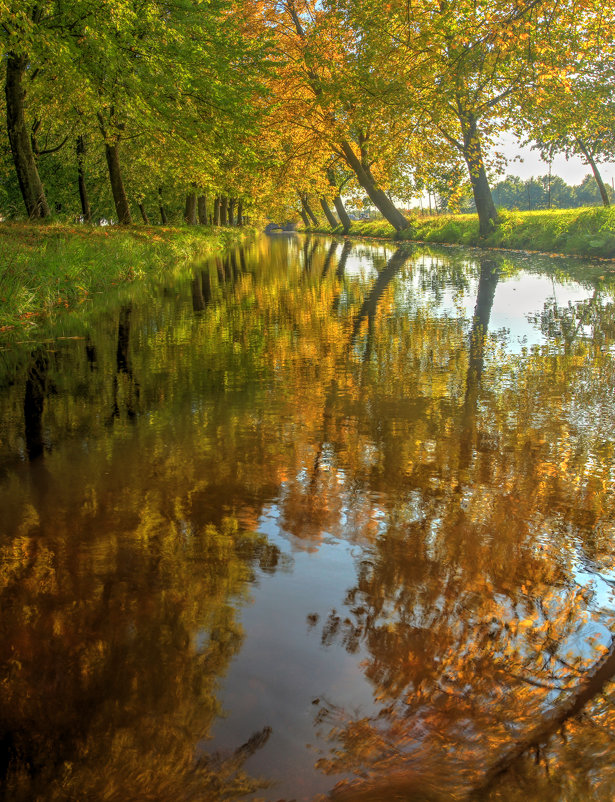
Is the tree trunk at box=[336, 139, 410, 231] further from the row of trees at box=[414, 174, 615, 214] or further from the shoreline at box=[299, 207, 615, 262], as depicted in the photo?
the row of trees at box=[414, 174, 615, 214]

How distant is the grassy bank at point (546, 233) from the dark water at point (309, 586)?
13.9 meters

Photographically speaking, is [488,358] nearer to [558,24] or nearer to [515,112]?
[558,24]

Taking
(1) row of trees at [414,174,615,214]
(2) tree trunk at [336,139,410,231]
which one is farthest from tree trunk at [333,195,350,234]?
(1) row of trees at [414,174,615,214]

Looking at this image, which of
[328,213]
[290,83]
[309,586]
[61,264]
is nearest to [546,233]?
[290,83]

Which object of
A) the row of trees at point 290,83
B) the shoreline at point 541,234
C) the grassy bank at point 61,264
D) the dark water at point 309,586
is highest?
the row of trees at point 290,83

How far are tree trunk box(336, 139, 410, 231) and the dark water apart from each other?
26.4 meters

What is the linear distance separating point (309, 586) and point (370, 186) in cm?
2988

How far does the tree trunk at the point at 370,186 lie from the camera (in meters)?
29.3

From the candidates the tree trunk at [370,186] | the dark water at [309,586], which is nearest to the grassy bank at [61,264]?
the dark water at [309,586]

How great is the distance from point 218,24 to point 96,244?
1055cm

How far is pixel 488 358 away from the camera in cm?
605

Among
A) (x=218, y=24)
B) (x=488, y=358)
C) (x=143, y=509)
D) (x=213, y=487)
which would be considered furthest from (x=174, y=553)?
(x=218, y=24)

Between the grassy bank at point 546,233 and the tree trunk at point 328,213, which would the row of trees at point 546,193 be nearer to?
the tree trunk at point 328,213

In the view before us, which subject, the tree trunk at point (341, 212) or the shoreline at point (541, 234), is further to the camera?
the tree trunk at point (341, 212)
